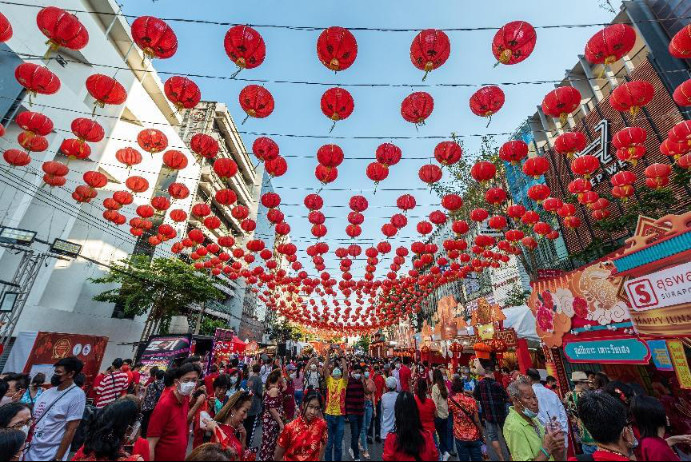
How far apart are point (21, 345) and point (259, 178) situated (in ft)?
137

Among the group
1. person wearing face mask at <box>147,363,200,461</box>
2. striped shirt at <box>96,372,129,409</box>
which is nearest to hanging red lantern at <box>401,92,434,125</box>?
person wearing face mask at <box>147,363,200,461</box>

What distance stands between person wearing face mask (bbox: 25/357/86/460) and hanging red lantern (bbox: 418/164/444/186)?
7.53 m

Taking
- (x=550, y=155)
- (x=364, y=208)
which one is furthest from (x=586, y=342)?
(x=550, y=155)

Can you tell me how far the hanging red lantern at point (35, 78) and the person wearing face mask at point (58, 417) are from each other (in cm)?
527

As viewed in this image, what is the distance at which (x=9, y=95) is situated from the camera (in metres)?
10.6

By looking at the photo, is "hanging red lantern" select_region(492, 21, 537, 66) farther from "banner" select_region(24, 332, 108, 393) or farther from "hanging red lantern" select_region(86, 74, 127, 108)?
"banner" select_region(24, 332, 108, 393)

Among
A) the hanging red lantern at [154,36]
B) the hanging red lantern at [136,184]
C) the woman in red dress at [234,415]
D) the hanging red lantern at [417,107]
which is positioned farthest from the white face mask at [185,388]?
the hanging red lantern at [136,184]

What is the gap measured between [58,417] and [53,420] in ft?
0.16

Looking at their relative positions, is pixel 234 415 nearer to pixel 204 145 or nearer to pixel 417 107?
pixel 417 107

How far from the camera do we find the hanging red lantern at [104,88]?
5761mm

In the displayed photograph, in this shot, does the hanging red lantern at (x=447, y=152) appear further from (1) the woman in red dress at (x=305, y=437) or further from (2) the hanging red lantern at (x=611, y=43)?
(1) the woman in red dress at (x=305, y=437)

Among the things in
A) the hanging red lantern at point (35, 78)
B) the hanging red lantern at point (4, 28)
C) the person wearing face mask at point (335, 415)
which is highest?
the hanging red lantern at point (4, 28)

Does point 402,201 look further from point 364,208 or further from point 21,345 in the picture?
point 21,345

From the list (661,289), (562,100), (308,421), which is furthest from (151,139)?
(661,289)
